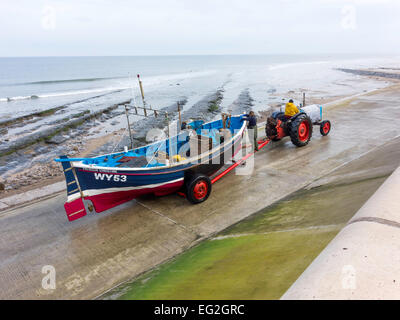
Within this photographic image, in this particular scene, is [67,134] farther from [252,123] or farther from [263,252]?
[263,252]

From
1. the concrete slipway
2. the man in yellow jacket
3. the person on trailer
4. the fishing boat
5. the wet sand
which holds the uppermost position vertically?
the man in yellow jacket

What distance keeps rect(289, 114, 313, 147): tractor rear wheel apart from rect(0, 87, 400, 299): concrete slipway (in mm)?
608

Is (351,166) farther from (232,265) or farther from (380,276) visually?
(380,276)

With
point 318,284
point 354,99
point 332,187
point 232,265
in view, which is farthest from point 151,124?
point 318,284

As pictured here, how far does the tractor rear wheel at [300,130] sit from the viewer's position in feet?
34.3

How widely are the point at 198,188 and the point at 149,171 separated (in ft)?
4.76

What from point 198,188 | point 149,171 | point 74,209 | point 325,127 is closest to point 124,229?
point 74,209

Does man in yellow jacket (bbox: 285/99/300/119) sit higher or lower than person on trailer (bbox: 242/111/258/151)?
higher

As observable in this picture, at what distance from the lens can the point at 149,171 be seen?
6641 mm

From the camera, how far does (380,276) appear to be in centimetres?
256

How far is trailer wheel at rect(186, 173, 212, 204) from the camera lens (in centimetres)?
704

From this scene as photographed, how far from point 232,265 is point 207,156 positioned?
380 cm
